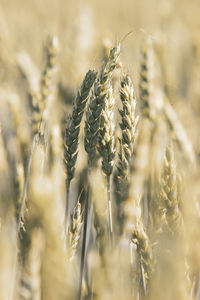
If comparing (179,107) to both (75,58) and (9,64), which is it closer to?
(75,58)

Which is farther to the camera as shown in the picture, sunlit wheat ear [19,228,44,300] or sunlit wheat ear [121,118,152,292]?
sunlit wheat ear [121,118,152,292]

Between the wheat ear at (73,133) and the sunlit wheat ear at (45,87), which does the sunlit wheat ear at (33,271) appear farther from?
the sunlit wheat ear at (45,87)

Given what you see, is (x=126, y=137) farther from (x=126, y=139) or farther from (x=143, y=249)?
(x=143, y=249)

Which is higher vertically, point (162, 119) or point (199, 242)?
point (162, 119)

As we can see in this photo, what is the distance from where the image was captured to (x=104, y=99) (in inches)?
22.9

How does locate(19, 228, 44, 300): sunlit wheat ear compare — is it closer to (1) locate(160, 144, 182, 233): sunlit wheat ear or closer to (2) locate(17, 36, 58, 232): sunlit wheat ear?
(1) locate(160, 144, 182, 233): sunlit wheat ear

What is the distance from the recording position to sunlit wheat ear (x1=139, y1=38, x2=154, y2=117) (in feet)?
3.04

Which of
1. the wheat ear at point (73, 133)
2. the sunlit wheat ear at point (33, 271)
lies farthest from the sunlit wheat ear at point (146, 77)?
the sunlit wheat ear at point (33, 271)

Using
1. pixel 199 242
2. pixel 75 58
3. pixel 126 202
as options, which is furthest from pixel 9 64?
pixel 199 242

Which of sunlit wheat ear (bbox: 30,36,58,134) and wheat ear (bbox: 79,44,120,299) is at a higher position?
sunlit wheat ear (bbox: 30,36,58,134)

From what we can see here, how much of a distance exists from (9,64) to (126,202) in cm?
62

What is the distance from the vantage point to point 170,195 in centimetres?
57

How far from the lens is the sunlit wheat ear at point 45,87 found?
0.85 m

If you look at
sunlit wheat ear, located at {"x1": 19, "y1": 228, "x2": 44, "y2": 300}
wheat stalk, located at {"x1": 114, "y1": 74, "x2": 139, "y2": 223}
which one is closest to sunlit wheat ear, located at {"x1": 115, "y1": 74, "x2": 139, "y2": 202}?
wheat stalk, located at {"x1": 114, "y1": 74, "x2": 139, "y2": 223}
